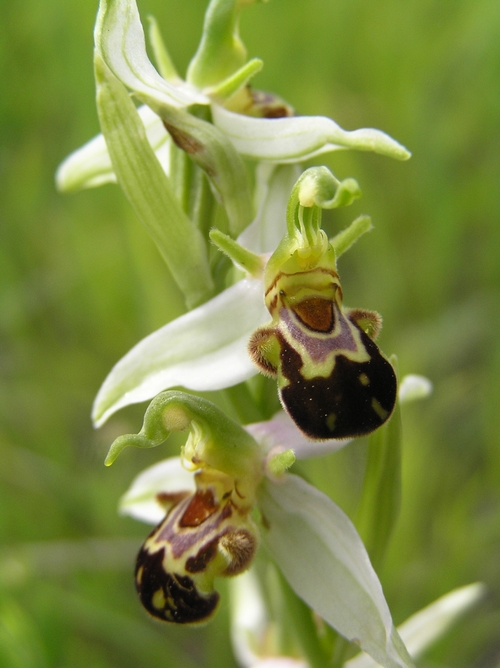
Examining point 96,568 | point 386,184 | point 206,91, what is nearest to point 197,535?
point 206,91

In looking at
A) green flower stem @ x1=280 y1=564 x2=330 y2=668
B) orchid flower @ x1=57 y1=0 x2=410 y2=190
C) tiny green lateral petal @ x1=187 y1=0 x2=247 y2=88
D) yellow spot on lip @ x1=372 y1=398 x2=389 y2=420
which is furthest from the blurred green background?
yellow spot on lip @ x1=372 y1=398 x2=389 y2=420

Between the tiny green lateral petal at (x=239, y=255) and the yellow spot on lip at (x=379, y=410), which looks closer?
the yellow spot on lip at (x=379, y=410)

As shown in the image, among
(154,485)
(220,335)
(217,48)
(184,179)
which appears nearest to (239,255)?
(220,335)

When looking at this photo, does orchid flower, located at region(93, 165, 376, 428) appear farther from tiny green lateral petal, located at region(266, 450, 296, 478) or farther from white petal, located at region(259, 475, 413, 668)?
white petal, located at region(259, 475, 413, 668)

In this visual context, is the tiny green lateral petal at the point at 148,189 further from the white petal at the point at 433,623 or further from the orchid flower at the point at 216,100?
the white petal at the point at 433,623

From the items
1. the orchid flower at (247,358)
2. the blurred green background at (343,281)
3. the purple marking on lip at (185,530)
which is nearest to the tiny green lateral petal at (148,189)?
the orchid flower at (247,358)

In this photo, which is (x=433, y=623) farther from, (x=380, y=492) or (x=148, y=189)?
(x=148, y=189)

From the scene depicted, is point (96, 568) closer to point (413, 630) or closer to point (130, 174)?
point (413, 630)
